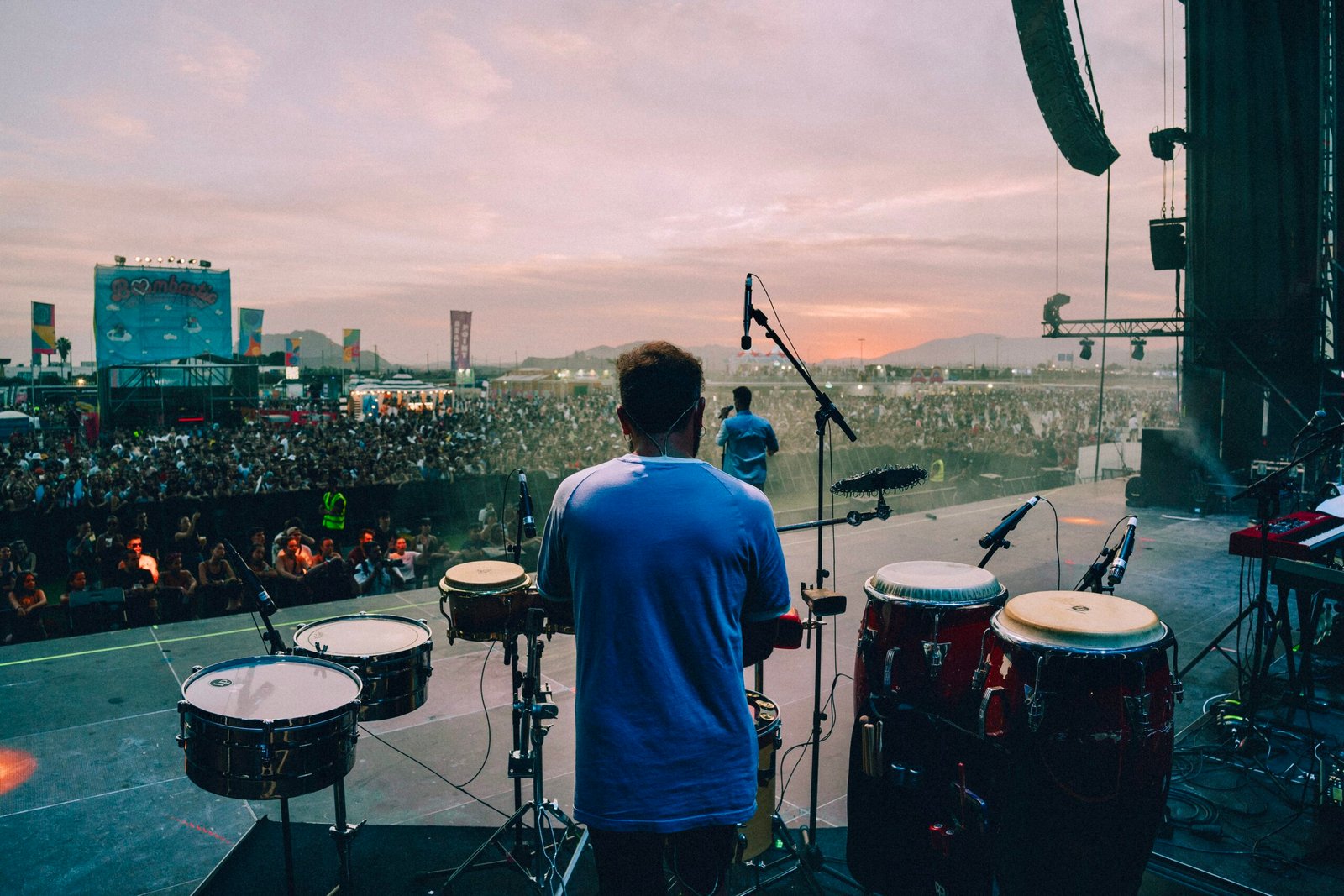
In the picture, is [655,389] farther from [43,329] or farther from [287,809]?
[43,329]

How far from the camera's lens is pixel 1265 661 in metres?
4.39

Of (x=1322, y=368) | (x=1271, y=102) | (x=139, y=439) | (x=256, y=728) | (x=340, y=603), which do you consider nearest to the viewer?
(x=256, y=728)

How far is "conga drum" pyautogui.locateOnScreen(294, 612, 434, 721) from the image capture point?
9.53 feet

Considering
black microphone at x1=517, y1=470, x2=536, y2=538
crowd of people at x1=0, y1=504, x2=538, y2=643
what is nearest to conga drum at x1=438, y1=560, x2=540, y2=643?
black microphone at x1=517, y1=470, x2=536, y2=538

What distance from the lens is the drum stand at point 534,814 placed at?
2.63 metres

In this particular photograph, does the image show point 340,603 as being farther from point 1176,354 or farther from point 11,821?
point 1176,354

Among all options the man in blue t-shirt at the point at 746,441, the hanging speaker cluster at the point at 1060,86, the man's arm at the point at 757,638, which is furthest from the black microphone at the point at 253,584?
the hanging speaker cluster at the point at 1060,86

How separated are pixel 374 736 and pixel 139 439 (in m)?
26.2

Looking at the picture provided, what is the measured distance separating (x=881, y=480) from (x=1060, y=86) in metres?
10.3

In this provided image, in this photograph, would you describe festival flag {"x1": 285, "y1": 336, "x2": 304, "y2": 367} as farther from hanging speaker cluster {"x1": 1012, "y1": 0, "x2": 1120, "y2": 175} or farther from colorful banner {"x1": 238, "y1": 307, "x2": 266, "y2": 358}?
hanging speaker cluster {"x1": 1012, "y1": 0, "x2": 1120, "y2": 175}

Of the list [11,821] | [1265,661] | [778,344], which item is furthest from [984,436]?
[11,821]

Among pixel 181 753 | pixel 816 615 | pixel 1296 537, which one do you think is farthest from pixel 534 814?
pixel 1296 537

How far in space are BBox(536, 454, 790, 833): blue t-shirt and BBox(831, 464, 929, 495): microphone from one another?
1.73 meters

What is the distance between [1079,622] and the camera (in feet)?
8.72
